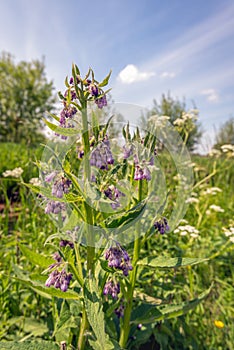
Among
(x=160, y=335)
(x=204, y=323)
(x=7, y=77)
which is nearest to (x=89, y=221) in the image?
(x=160, y=335)

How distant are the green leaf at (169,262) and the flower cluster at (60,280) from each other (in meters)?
0.36

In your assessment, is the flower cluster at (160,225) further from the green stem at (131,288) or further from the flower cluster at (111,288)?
the flower cluster at (111,288)

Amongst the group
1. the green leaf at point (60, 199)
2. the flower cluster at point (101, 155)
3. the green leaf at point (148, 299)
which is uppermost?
the flower cluster at point (101, 155)

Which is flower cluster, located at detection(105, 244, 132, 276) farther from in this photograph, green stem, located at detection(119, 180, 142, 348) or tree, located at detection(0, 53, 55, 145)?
tree, located at detection(0, 53, 55, 145)

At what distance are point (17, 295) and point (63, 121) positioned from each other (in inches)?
54.0

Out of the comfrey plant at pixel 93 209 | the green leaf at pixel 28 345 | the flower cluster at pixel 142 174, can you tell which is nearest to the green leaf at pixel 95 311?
the comfrey plant at pixel 93 209

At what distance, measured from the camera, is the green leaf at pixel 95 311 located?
98 cm

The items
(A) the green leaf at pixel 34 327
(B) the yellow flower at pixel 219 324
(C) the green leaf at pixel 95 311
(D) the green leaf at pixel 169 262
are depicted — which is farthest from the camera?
(B) the yellow flower at pixel 219 324

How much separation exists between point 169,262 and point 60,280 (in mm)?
478

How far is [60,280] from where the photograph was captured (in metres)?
1.13

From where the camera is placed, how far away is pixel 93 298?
1.08 meters

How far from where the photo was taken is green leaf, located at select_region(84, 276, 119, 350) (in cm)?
98

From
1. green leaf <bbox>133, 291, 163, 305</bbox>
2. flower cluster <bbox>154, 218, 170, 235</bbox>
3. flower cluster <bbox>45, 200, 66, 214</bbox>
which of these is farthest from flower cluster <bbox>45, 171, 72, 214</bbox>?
green leaf <bbox>133, 291, 163, 305</bbox>

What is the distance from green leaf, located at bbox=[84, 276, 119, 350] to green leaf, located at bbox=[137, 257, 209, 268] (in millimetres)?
293
